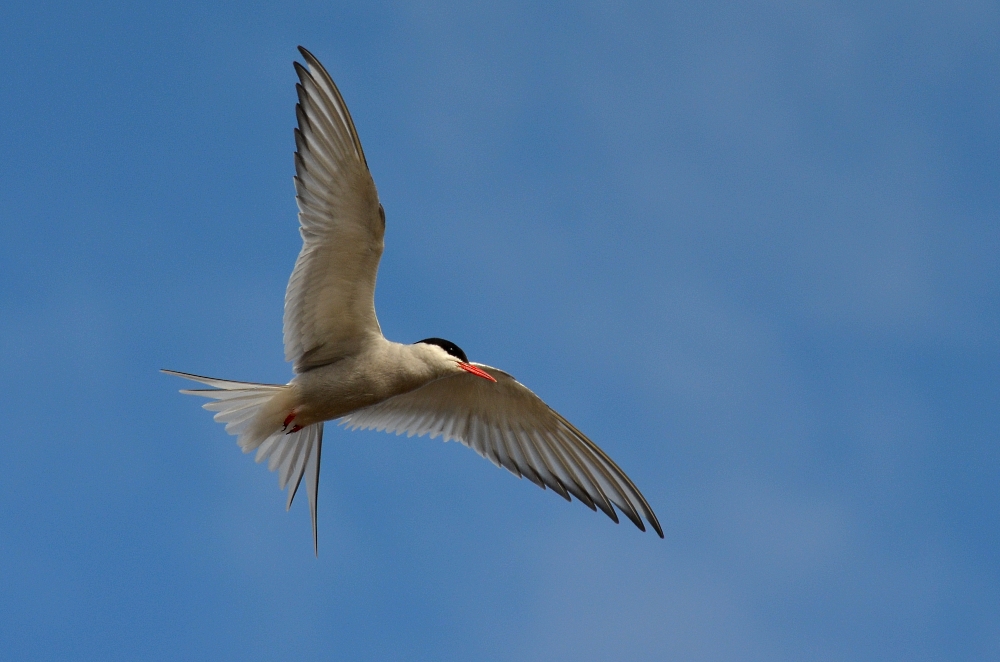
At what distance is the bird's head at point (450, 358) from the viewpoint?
26.1 ft

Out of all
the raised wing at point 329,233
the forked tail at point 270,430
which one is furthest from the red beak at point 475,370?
the forked tail at point 270,430

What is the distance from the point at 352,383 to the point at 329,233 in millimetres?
1085

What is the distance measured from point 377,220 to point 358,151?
471mm

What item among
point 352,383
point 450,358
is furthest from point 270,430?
point 450,358

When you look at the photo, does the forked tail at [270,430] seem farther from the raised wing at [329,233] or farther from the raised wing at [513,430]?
the raised wing at [513,430]

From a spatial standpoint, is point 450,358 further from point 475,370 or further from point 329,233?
point 329,233

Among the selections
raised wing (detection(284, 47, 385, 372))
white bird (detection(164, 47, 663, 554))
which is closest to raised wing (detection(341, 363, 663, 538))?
white bird (detection(164, 47, 663, 554))

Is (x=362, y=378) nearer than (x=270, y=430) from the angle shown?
Yes

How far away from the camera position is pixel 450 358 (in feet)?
26.3

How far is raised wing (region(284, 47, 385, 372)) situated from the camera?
7160mm

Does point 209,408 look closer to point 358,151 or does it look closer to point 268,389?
point 268,389

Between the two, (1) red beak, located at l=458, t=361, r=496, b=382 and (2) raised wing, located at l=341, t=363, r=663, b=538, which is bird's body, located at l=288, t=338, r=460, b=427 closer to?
(1) red beak, located at l=458, t=361, r=496, b=382

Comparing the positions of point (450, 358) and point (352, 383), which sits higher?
point (450, 358)

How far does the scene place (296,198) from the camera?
725 cm
